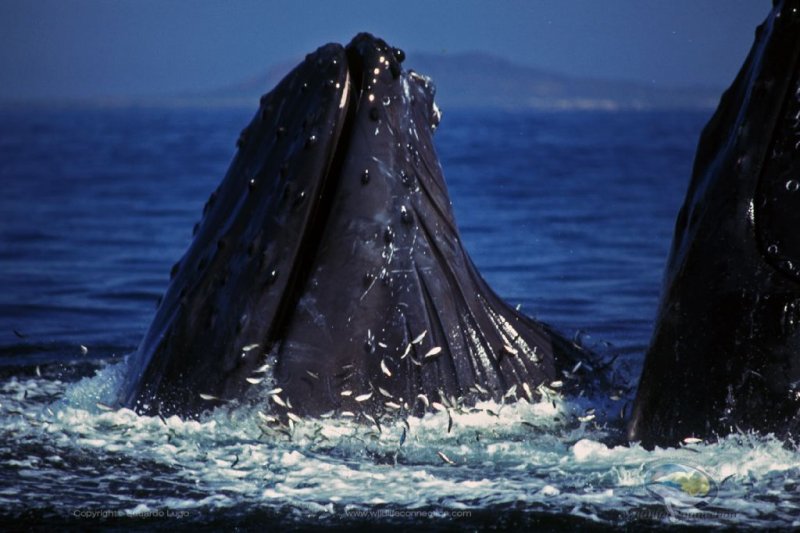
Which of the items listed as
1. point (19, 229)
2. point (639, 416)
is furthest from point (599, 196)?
point (639, 416)

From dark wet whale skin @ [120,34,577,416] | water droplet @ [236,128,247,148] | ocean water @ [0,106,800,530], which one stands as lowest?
ocean water @ [0,106,800,530]

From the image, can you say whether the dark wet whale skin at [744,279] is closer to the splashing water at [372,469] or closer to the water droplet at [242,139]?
the splashing water at [372,469]

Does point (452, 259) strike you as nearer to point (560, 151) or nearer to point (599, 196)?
point (599, 196)

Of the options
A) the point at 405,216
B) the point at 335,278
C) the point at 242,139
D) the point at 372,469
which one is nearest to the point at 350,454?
the point at 372,469

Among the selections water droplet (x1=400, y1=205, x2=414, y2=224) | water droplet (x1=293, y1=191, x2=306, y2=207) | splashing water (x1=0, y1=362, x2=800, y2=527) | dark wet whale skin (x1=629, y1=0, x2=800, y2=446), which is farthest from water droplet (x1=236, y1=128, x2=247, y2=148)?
dark wet whale skin (x1=629, y1=0, x2=800, y2=446)

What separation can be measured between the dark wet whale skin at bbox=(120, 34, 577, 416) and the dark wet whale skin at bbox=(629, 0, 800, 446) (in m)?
1.07

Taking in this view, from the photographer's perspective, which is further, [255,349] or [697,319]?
[255,349]

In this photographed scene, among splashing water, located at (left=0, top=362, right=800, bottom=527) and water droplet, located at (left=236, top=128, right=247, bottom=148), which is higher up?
water droplet, located at (left=236, top=128, right=247, bottom=148)

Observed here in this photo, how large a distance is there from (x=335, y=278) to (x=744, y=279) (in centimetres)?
168

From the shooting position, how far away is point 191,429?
18.6ft

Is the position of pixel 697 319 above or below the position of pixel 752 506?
above

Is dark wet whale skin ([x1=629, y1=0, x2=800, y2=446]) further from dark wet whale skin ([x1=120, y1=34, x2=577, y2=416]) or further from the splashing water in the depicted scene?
dark wet whale skin ([x1=120, y1=34, x2=577, y2=416])

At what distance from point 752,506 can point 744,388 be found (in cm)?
39

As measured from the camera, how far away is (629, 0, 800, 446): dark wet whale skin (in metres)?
4.76
